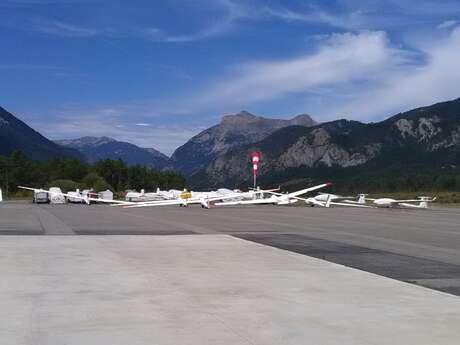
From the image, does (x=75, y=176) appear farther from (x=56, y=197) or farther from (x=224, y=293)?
(x=224, y=293)

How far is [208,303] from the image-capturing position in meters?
9.93

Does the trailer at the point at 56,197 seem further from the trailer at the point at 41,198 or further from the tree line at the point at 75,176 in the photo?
the tree line at the point at 75,176

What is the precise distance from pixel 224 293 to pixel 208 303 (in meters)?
0.97

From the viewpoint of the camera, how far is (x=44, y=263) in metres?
14.5

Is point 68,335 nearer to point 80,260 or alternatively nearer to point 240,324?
point 240,324

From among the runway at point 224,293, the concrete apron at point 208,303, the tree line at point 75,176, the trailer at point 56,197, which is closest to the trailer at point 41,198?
the trailer at point 56,197

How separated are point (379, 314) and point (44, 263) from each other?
26.4 ft

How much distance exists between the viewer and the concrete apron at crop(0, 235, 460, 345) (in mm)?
7863

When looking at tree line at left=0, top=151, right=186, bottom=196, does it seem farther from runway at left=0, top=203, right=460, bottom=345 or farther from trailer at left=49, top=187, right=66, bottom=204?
runway at left=0, top=203, right=460, bottom=345

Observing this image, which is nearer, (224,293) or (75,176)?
(224,293)

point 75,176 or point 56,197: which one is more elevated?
point 75,176

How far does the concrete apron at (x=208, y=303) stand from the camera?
7.86 meters

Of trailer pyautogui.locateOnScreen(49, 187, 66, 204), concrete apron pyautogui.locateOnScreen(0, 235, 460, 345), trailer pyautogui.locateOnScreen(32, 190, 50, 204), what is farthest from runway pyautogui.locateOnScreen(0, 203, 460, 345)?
trailer pyautogui.locateOnScreen(49, 187, 66, 204)

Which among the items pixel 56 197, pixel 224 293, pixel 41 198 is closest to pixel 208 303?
pixel 224 293
